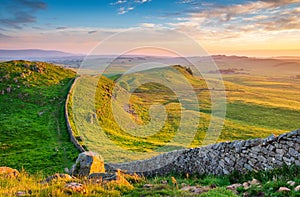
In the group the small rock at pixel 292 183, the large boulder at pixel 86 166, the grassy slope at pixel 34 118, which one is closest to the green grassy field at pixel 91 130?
the grassy slope at pixel 34 118

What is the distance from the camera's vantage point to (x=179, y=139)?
36.4m

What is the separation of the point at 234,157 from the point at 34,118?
26875mm

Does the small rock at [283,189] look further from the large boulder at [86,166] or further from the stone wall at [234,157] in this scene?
the large boulder at [86,166]

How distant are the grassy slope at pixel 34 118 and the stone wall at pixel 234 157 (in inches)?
394

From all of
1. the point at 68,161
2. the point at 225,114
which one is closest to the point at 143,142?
the point at 68,161

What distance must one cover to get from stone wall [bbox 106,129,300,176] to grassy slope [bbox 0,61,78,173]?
10.0 m

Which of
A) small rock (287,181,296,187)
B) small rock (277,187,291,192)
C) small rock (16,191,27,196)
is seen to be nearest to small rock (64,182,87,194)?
small rock (16,191,27,196)

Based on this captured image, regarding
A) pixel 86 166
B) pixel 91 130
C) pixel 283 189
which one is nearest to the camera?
pixel 283 189

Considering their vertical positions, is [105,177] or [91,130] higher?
[105,177]

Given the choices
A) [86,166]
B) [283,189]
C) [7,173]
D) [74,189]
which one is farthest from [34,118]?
[283,189]

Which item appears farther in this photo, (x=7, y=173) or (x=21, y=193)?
(x=7, y=173)

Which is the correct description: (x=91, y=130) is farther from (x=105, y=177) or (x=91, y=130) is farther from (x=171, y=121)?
(x=171, y=121)

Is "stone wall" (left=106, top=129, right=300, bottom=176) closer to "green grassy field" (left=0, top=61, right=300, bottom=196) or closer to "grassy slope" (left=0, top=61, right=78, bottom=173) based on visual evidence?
"green grassy field" (left=0, top=61, right=300, bottom=196)

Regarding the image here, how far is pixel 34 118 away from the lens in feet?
98.7
